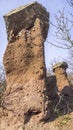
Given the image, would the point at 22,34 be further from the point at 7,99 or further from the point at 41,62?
the point at 7,99

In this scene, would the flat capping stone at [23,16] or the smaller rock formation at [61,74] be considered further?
the smaller rock formation at [61,74]

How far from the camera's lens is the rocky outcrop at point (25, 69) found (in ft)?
50.9

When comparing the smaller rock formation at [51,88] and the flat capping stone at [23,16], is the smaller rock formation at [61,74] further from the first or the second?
the flat capping stone at [23,16]

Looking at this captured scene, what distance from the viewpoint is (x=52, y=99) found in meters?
17.5

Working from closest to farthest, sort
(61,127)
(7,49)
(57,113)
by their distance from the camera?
(61,127), (57,113), (7,49)

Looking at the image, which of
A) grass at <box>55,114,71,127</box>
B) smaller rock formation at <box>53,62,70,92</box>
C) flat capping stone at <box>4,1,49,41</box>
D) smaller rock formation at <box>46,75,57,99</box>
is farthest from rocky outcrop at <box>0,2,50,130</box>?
smaller rock formation at <box>53,62,70,92</box>

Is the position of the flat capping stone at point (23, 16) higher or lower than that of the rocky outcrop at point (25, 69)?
higher

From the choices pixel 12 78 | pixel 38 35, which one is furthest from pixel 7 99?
pixel 38 35

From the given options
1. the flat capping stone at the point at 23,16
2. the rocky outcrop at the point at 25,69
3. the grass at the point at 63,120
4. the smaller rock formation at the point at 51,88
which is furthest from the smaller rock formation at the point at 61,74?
the grass at the point at 63,120

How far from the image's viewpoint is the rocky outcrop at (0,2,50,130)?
15.5 m

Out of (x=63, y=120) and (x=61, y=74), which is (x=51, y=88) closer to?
(x=63, y=120)

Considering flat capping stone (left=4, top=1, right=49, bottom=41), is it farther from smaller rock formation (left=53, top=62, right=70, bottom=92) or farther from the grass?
smaller rock formation (left=53, top=62, right=70, bottom=92)

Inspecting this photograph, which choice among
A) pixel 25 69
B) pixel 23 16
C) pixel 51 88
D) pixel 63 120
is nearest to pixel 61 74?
pixel 51 88

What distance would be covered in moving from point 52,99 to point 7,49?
374 centimetres
